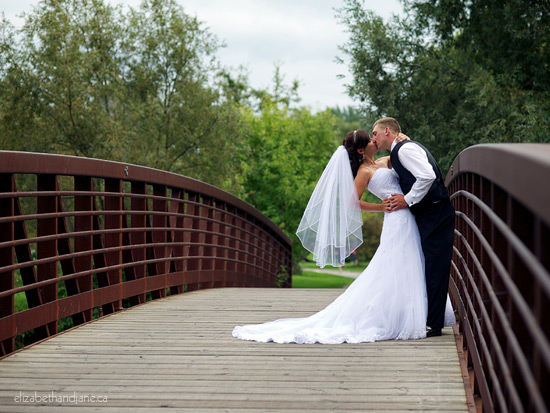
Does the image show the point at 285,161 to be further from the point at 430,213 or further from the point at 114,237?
the point at 430,213

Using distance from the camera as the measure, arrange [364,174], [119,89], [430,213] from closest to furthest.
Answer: [430,213]
[364,174]
[119,89]

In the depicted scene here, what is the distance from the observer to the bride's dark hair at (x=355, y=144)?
605cm

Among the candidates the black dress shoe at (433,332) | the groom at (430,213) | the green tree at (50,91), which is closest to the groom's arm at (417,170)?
the groom at (430,213)

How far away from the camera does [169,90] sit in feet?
81.4

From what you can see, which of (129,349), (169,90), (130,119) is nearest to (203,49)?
(169,90)

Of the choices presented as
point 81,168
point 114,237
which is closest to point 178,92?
point 114,237

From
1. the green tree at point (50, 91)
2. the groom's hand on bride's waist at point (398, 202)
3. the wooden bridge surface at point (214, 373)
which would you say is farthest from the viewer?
the green tree at point (50, 91)

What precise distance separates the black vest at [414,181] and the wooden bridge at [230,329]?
24 cm

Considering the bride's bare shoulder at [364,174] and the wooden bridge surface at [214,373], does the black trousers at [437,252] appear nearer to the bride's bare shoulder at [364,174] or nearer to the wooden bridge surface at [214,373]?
the wooden bridge surface at [214,373]

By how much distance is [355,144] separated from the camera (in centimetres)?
606

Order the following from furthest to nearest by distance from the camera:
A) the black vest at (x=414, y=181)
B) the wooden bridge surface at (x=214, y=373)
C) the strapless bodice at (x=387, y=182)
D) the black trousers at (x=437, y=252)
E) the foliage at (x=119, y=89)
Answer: the foliage at (x=119, y=89)
the strapless bodice at (x=387, y=182)
the black vest at (x=414, y=181)
the black trousers at (x=437, y=252)
the wooden bridge surface at (x=214, y=373)

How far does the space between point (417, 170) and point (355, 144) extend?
68cm

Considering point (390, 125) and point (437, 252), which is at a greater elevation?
point (390, 125)

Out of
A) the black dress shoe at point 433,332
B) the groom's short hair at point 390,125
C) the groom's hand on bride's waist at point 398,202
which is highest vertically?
the groom's short hair at point 390,125
